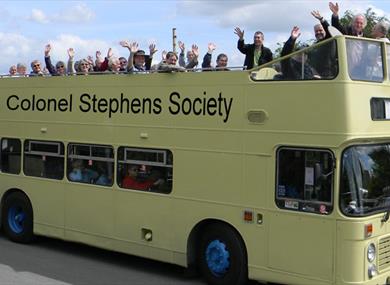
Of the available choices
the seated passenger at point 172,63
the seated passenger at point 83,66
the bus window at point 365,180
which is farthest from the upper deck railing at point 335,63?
the seated passenger at point 83,66

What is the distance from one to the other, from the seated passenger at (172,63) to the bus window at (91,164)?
160 cm

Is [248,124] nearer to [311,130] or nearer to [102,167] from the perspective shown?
[311,130]

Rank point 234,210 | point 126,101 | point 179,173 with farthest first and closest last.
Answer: point 126,101, point 179,173, point 234,210

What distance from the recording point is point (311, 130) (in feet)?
22.8

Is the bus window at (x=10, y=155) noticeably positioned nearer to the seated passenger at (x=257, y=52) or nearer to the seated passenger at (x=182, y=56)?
the seated passenger at (x=182, y=56)

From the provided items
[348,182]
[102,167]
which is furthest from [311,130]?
[102,167]

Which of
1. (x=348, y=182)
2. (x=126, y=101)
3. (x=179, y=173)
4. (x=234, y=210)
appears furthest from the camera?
(x=126, y=101)

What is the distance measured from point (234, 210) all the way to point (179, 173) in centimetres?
106

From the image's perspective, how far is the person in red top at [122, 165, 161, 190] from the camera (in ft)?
28.7

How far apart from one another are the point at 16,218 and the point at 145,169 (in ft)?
11.3

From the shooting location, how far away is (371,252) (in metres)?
6.79

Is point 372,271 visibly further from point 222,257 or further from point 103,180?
point 103,180

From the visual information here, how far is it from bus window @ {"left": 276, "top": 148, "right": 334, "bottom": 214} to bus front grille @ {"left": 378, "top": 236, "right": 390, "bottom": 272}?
0.82 m

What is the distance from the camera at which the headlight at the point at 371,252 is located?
6.73 meters
